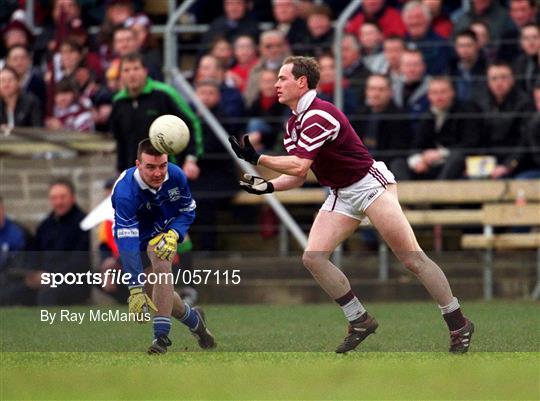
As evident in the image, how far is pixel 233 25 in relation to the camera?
717 inches

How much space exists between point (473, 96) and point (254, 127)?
2.49 metres

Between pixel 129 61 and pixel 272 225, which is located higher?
pixel 129 61

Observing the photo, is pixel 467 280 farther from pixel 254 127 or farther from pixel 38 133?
pixel 38 133

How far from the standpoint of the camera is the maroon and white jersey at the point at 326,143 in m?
10.4

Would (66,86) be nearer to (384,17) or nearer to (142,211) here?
(384,17)

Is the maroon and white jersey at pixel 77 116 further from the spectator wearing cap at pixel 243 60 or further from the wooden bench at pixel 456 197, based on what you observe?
the wooden bench at pixel 456 197

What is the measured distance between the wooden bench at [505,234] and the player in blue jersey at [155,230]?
18.9 feet

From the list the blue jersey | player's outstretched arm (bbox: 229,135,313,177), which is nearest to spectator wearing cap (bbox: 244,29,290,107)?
the blue jersey

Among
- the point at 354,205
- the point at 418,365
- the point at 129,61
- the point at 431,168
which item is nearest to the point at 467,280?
the point at 431,168

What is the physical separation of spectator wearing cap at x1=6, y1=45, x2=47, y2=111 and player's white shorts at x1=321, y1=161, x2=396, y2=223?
8.24 metres

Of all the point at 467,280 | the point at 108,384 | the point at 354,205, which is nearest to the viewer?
the point at 108,384

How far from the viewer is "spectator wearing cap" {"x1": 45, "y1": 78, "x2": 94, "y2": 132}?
57.6ft

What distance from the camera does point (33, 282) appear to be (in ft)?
52.9

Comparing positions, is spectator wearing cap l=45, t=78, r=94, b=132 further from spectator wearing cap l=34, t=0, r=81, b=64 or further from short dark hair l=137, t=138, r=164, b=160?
short dark hair l=137, t=138, r=164, b=160
